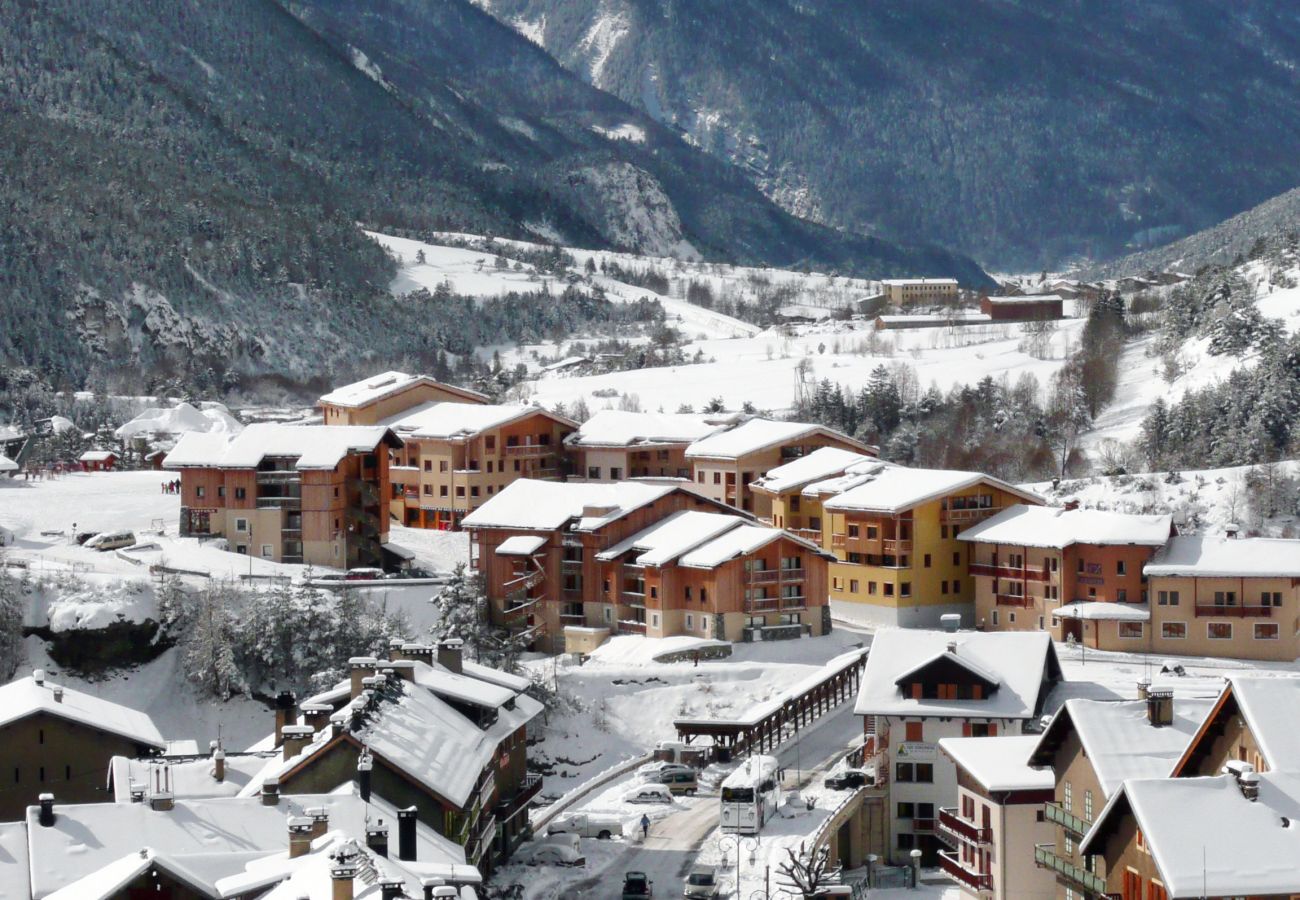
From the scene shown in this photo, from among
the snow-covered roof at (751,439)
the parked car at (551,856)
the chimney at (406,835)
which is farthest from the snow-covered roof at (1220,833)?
the snow-covered roof at (751,439)

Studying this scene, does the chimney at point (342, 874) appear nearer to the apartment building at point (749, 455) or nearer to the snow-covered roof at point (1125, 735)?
the snow-covered roof at point (1125, 735)

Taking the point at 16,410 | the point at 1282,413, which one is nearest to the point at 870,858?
the point at 1282,413

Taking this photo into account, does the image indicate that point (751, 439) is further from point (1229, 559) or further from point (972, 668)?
point (972, 668)

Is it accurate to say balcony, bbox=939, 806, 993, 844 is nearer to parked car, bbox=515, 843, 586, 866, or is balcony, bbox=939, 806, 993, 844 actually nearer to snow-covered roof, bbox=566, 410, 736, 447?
parked car, bbox=515, 843, 586, 866

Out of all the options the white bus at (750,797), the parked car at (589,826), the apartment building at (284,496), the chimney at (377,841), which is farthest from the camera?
the apartment building at (284,496)

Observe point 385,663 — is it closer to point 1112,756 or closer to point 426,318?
point 1112,756

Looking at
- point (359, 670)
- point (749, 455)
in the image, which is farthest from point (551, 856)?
point (749, 455)
